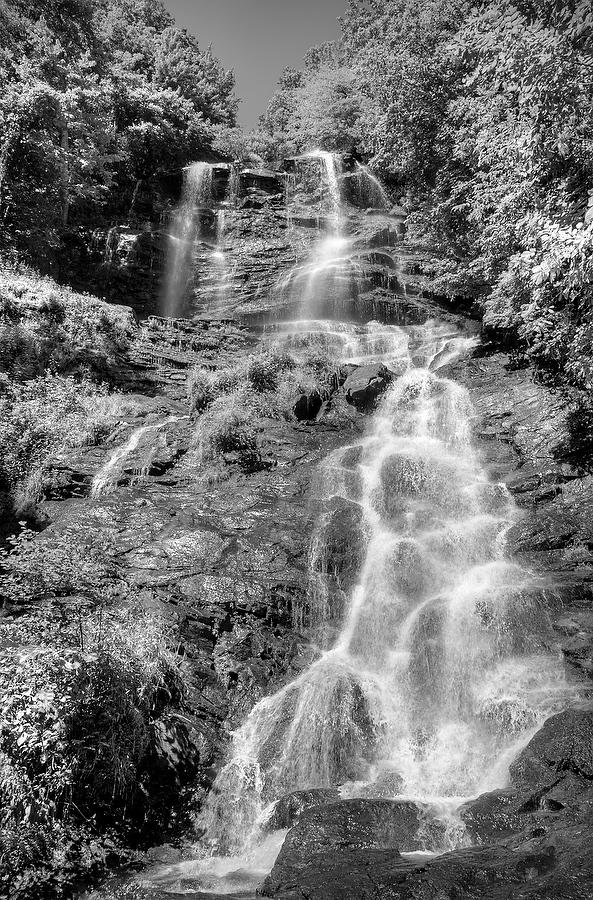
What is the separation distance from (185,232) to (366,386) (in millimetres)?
14445

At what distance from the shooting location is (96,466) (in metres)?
12.5

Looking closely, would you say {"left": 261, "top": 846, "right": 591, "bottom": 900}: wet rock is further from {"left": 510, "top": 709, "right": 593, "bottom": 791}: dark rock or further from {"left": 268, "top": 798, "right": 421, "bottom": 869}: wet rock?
{"left": 510, "top": 709, "right": 593, "bottom": 791}: dark rock

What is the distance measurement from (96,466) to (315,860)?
9.41m

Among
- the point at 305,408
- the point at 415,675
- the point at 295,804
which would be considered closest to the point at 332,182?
the point at 305,408

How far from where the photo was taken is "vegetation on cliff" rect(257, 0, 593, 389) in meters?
8.45

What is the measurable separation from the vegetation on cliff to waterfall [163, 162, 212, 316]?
313 inches

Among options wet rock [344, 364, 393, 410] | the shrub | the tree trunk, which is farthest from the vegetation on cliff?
the tree trunk

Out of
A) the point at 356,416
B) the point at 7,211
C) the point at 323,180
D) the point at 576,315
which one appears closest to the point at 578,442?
the point at 576,315

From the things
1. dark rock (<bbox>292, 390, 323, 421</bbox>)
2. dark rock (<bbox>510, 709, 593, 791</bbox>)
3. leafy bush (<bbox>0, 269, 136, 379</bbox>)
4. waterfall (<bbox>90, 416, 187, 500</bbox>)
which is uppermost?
leafy bush (<bbox>0, 269, 136, 379</bbox>)

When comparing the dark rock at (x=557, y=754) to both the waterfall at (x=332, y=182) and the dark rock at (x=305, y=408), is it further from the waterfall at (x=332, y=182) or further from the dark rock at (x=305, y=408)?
the waterfall at (x=332, y=182)

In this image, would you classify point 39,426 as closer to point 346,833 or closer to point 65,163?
point 346,833

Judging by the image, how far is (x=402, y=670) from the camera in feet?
27.2

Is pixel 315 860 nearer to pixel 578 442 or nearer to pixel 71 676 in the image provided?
pixel 71 676

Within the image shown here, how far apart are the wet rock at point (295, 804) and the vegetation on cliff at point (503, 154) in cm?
701
